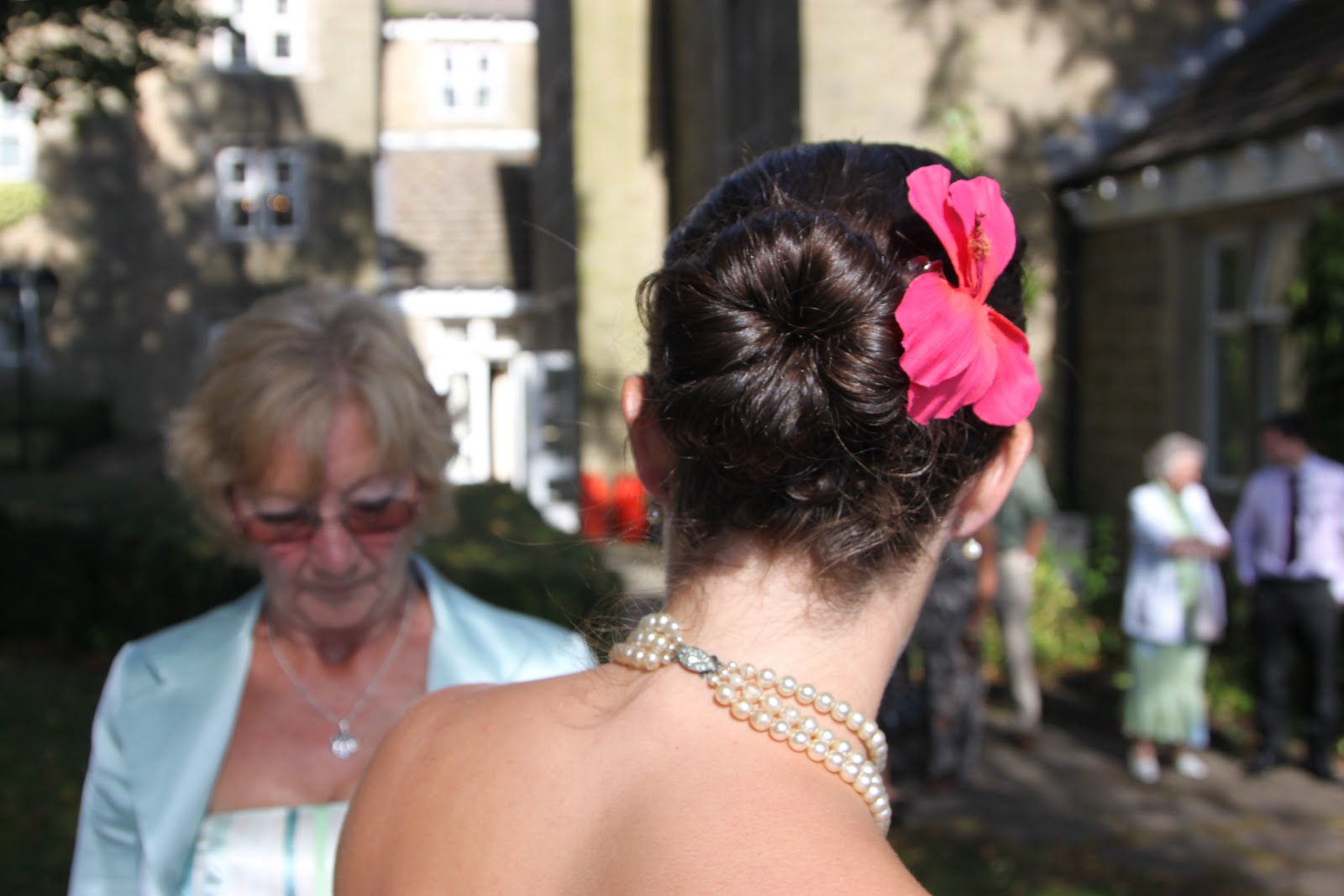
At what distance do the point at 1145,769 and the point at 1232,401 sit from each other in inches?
153

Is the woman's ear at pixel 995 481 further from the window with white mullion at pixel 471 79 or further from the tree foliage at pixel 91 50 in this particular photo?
the window with white mullion at pixel 471 79

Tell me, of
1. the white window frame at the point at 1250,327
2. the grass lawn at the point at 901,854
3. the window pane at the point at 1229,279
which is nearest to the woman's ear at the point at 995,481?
the grass lawn at the point at 901,854

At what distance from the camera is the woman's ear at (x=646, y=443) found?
4.54ft

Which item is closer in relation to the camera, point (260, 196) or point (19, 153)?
point (260, 196)

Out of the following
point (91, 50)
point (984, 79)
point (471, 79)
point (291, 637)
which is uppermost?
point (471, 79)

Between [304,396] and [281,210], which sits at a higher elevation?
[281,210]

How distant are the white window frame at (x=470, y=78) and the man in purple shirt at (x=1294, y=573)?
2653 centimetres

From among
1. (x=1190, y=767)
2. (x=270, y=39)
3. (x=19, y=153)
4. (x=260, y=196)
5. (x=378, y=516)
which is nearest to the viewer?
(x=378, y=516)

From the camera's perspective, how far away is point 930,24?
10328 mm

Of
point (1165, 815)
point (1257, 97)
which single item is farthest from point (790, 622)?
point (1257, 97)

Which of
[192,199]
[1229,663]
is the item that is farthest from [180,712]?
[192,199]

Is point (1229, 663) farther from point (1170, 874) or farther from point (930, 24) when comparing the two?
point (930, 24)

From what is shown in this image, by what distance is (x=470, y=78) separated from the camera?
30.8 m

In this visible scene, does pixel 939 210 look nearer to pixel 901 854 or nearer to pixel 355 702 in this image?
pixel 355 702
